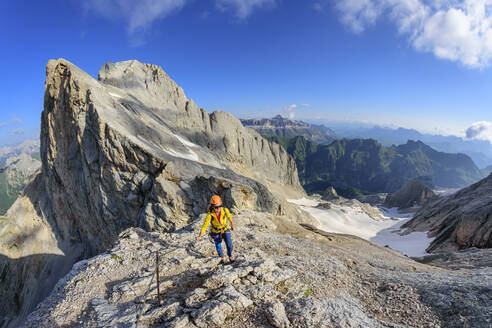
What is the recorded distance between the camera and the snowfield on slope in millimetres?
36619

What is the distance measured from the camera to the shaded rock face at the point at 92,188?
2722cm

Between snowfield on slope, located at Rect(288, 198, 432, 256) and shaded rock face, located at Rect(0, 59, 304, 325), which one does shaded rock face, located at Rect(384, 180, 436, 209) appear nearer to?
snowfield on slope, located at Rect(288, 198, 432, 256)

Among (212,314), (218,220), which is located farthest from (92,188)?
(212,314)

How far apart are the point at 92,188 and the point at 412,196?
10447cm

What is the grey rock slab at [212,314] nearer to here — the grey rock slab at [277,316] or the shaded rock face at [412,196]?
the grey rock slab at [277,316]

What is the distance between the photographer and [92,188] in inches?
1284

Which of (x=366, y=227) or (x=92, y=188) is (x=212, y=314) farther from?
(x=366, y=227)

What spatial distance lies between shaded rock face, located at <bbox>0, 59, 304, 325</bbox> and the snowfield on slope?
18766 millimetres

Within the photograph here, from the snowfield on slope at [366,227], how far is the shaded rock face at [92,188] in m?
18.8

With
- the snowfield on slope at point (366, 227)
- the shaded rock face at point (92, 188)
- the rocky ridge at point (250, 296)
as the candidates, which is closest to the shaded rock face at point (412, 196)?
the snowfield on slope at point (366, 227)

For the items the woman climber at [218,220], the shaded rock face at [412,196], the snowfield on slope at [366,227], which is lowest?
the shaded rock face at [412,196]

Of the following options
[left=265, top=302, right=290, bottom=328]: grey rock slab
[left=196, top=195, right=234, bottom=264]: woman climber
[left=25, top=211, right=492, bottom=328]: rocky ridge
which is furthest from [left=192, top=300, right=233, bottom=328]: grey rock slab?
[left=196, top=195, right=234, bottom=264]: woman climber

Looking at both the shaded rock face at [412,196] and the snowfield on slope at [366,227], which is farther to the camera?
the shaded rock face at [412,196]

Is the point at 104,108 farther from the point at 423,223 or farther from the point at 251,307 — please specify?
the point at 423,223
